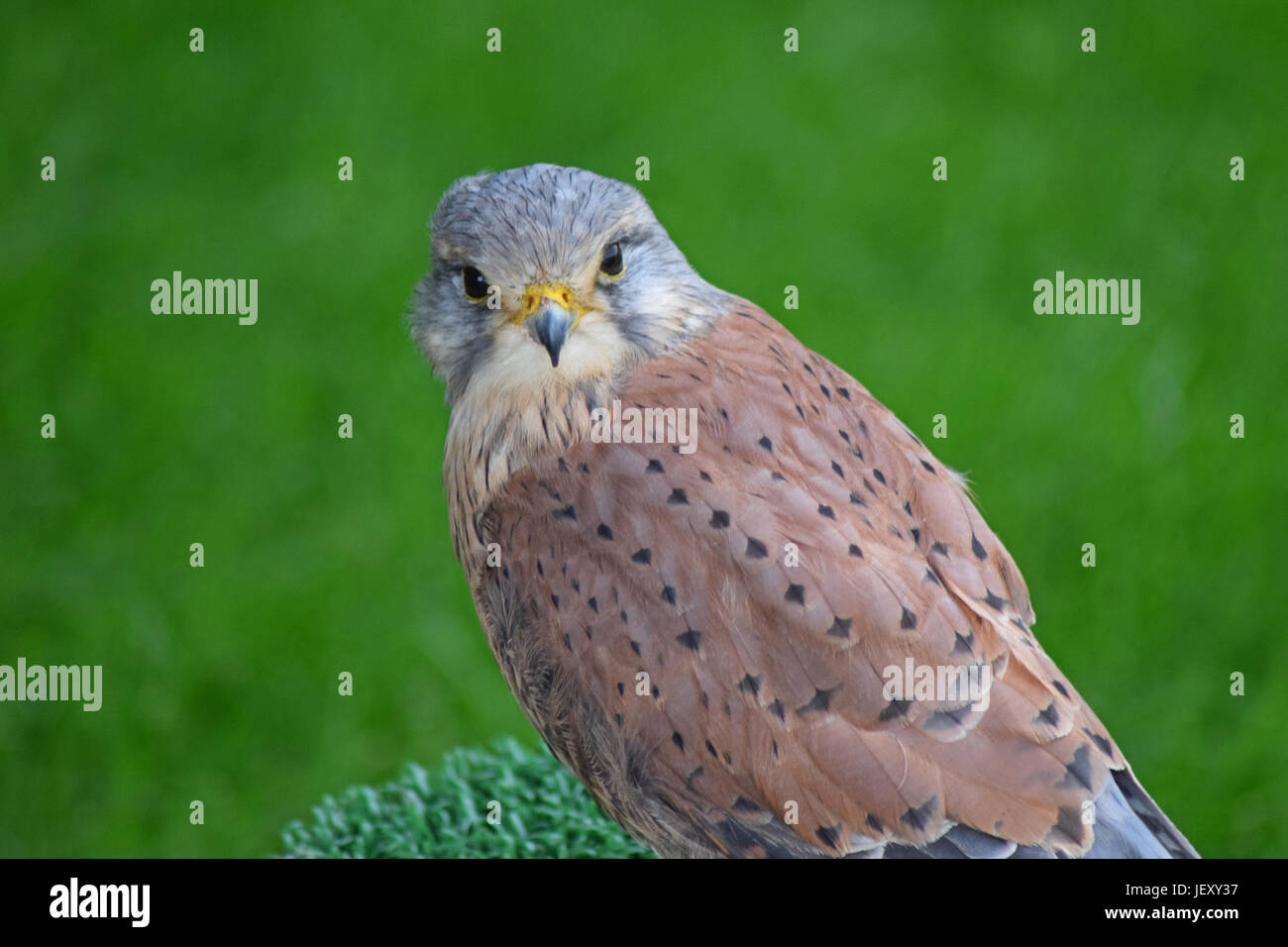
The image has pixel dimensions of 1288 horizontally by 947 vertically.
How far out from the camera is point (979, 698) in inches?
111

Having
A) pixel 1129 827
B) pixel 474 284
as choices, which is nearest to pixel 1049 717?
pixel 1129 827

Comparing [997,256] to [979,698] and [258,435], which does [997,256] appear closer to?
[258,435]

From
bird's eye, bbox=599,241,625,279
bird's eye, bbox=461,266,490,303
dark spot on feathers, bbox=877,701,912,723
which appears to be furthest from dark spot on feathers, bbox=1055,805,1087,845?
bird's eye, bbox=461,266,490,303

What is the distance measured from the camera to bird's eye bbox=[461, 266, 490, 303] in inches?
125

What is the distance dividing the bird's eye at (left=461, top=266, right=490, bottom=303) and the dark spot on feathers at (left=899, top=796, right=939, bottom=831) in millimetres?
1383

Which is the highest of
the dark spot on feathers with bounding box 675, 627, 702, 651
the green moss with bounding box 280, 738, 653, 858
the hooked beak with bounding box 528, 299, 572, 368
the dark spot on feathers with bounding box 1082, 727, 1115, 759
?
the hooked beak with bounding box 528, 299, 572, 368

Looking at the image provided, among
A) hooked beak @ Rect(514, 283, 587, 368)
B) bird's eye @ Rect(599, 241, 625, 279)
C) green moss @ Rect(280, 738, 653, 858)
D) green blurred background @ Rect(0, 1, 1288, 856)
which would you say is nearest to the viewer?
hooked beak @ Rect(514, 283, 587, 368)

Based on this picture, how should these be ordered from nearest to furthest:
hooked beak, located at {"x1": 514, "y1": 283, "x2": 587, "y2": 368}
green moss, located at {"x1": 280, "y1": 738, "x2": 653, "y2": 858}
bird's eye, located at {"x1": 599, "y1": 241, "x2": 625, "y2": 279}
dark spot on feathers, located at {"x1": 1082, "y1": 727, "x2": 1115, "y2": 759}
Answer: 1. dark spot on feathers, located at {"x1": 1082, "y1": 727, "x2": 1115, "y2": 759}
2. hooked beak, located at {"x1": 514, "y1": 283, "x2": 587, "y2": 368}
3. bird's eye, located at {"x1": 599, "y1": 241, "x2": 625, "y2": 279}
4. green moss, located at {"x1": 280, "y1": 738, "x2": 653, "y2": 858}

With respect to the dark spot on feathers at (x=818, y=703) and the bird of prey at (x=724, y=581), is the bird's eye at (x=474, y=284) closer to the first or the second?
the bird of prey at (x=724, y=581)

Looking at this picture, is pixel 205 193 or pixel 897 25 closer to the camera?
pixel 205 193

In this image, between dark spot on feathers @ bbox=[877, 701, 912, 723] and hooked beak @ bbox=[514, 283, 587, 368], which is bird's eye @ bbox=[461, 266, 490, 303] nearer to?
hooked beak @ bbox=[514, 283, 587, 368]
